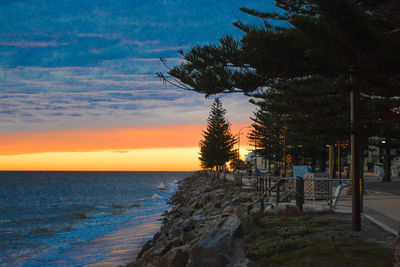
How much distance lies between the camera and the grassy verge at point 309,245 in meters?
6.25

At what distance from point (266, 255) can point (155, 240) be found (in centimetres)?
930

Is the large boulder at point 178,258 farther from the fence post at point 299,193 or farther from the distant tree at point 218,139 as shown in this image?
Answer: the distant tree at point 218,139

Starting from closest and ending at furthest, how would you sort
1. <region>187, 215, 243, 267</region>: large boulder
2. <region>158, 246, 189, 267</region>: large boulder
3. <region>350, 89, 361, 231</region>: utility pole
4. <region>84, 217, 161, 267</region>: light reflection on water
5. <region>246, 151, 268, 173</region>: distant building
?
<region>187, 215, 243, 267</region>: large boulder, <region>158, 246, 189, 267</region>: large boulder, <region>350, 89, 361, 231</region>: utility pole, <region>84, 217, 161, 267</region>: light reflection on water, <region>246, 151, 268, 173</region>: distant building

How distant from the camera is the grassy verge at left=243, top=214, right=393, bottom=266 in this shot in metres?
6.25

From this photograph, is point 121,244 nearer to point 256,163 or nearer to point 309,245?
point 309,245

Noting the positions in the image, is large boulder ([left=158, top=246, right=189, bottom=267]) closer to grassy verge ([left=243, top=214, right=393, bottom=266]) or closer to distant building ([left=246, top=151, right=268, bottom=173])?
grassy verge ([left=243, top=214, right=393, bottom=266])

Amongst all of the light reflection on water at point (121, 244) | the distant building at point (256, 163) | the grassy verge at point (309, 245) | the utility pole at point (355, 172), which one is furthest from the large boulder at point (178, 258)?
the distant building at point (256, 163)

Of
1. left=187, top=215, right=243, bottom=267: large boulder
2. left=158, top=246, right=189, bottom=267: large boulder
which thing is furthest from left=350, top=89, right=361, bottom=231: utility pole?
left=158, top=246, right=189, bottom=267: large boulder

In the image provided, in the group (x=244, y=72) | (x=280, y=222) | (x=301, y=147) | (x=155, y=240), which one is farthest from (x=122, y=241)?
(x=301, y=147)

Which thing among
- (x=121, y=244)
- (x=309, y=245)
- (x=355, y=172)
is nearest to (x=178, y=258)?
(x=309, y=245)

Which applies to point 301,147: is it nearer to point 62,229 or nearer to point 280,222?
point 62,229

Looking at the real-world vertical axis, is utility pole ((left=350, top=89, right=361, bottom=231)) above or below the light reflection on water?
above

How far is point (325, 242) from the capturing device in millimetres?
7289

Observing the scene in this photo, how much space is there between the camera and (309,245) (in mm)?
7156
